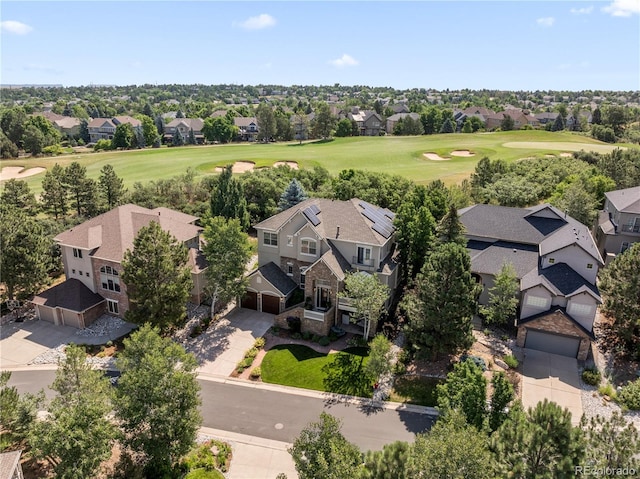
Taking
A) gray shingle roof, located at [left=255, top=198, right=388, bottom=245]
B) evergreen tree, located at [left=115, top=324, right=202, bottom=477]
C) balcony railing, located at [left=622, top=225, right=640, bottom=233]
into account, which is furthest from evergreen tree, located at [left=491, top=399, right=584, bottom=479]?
balcony railing, located at [left=622, top=225, right=640, bottom=233]

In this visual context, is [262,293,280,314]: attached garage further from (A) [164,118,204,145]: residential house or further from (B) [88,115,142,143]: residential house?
(B) [88,115,142,143]: residential house

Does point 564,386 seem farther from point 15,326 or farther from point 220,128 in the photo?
point 220,128

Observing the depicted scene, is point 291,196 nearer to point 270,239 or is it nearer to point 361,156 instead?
point 270,239

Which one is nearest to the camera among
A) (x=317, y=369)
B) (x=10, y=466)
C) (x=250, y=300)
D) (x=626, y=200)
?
(x=10, y=466)

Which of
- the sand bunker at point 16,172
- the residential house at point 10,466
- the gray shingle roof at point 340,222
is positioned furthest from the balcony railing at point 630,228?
the sand bunker at point 16,172

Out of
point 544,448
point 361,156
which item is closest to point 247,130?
point 361,156

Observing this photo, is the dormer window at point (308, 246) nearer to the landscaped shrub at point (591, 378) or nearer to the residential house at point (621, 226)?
the landscaped shrub at point (591, 378)
